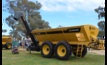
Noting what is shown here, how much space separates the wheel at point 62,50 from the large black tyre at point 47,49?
48cm

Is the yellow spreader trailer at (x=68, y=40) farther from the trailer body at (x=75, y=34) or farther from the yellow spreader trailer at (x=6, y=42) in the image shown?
the yellow spreader trailer at (x=6, y=42)

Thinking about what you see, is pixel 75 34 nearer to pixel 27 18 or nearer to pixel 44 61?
pixel 44 61

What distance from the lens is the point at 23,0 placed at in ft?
158

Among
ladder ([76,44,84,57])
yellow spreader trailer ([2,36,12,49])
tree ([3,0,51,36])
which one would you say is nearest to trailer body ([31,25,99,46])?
ladder ([76,44,84,57])

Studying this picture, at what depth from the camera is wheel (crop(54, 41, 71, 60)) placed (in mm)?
11633

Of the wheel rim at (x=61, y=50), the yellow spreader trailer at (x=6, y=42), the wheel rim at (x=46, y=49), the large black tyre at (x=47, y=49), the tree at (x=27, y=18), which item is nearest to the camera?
the wheel rim at (x=61, y=50)

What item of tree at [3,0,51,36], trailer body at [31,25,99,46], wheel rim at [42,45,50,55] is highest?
tree at [3,0,51,36]

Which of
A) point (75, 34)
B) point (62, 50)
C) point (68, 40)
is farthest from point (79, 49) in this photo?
point (75, 34)

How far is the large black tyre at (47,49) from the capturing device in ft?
42.2

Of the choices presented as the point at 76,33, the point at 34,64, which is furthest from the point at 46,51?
the point at 34,64

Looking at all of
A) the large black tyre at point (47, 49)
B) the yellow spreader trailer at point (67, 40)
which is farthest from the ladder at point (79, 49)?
the large black tyre at point (47, 49)

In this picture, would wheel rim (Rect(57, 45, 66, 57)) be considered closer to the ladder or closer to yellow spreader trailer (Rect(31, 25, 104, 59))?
yellow spreader trailer (Rect(31, 25, 104, 59))

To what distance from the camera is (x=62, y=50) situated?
478 inches

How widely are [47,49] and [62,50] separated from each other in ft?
5.33
